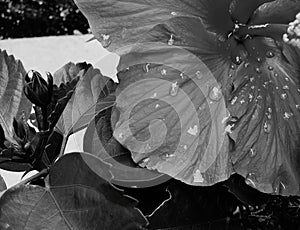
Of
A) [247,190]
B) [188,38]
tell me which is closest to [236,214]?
[247,190]

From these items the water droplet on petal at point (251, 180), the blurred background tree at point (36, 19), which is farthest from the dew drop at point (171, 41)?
the blurred background tree at point (36, 19)

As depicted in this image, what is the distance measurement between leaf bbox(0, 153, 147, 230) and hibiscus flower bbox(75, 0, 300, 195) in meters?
0.03

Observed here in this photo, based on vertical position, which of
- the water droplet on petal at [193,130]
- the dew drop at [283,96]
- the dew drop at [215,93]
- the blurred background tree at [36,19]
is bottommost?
the blurred background tree at [36,19]

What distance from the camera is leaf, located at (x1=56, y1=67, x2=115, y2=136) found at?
54 cm

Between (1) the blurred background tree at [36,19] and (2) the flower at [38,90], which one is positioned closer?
(2) the flower at [38,90]

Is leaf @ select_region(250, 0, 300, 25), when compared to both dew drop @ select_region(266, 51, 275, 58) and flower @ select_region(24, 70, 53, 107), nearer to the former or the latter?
dew drop @ select_region(266, 51, 275, 58)

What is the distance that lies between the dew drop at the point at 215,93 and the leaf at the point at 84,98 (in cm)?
11

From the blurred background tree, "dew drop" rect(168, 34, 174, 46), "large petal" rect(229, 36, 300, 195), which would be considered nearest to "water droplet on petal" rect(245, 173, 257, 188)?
"large petal" rect(229, 36, 300, 195)

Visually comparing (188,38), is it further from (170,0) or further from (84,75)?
(84,75)

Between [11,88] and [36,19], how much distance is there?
3.33 meters

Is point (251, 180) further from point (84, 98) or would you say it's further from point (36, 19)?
point (36, 19)

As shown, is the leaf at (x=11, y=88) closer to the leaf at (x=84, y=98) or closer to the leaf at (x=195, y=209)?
the leaf at (x=84, y=98)

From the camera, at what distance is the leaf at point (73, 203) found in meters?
0.44

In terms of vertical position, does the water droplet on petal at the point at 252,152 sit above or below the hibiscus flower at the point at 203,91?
below
